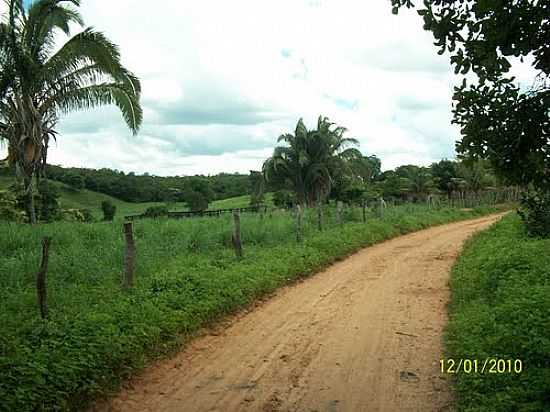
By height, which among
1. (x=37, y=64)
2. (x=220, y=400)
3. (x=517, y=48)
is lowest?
(x=220, y=400)

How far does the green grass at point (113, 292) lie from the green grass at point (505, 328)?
356 centimetres

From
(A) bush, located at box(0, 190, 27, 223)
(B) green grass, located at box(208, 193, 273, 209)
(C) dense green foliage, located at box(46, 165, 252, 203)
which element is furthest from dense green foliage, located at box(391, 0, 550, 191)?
(B) green grass, located at box(208, 193, 273, 209)

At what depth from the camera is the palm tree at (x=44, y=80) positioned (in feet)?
49.1

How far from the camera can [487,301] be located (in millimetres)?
8234

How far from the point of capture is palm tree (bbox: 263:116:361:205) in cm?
3416

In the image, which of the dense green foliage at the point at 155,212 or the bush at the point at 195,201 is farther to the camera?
the bush at the point at 195,201

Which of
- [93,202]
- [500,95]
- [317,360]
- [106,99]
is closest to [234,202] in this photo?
[93,202]

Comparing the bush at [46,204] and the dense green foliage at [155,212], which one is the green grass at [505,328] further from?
the bush at [46,204]

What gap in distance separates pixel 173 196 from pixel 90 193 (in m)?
6.91

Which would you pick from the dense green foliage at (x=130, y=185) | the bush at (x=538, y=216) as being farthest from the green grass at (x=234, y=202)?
the bush at (x=538, y=216)

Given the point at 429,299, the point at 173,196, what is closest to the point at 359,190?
the point at 173,196

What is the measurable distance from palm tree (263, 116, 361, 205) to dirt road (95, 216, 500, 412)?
2334cm

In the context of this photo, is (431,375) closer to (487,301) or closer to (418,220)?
(487,301)

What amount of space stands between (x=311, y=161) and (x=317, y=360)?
92.2 feet
